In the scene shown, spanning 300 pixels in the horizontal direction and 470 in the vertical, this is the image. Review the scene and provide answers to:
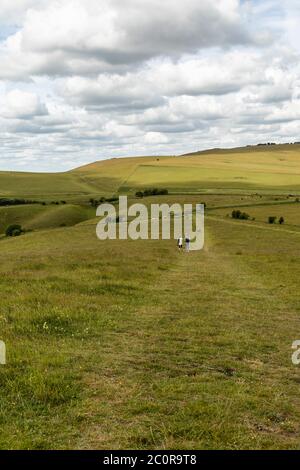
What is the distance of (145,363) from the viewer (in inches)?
503

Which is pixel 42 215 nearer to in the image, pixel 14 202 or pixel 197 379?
pixel 14 202

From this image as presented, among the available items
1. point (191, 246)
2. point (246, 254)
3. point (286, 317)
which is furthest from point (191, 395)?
point (191, 246)

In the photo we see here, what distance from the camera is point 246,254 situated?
164ft

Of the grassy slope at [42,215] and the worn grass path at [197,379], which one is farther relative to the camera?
the grassy slope at [42,215]

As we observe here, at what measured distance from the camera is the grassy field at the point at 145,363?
9.04 metres

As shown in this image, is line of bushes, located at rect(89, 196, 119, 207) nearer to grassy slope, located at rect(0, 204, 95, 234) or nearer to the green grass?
grassy slope, located at rect(0, 204, 95, 234)

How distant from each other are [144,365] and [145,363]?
0.17m

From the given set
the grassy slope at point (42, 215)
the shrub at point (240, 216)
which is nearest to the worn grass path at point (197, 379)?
the shrub at point (240, 216)

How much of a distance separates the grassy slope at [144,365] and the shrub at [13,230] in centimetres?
9102

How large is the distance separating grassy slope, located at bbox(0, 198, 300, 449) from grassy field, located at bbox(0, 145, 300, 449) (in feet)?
0.11

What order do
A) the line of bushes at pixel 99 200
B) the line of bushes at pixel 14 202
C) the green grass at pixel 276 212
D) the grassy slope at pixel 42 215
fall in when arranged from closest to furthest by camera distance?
the green grass at pixel 276 212
the grassy slope at pixel 42 215
the line of bushes at pixel 99 200
the line of bushes at pixel 14 202

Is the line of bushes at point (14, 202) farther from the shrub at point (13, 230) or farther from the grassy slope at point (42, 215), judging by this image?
the shrub at point (13, 230)
